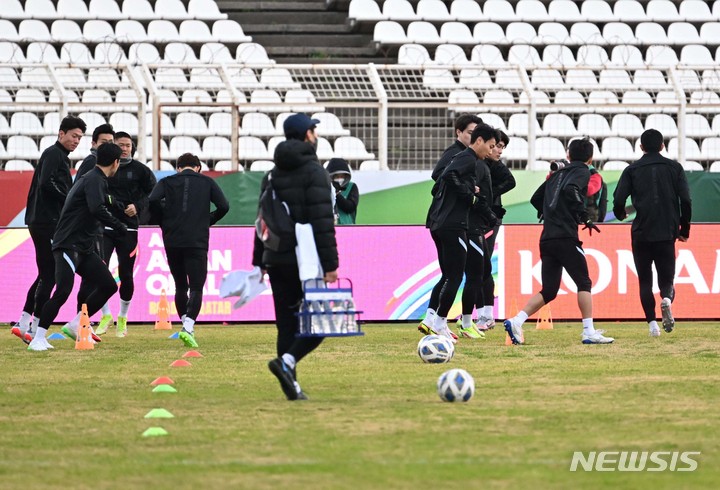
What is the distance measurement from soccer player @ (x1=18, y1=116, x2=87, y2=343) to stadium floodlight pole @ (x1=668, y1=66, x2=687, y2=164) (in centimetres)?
1083

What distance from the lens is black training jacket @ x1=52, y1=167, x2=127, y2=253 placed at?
1307cm

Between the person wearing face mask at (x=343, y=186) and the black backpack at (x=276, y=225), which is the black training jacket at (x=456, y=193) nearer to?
the person wearing face mask at (x=343, y=186)

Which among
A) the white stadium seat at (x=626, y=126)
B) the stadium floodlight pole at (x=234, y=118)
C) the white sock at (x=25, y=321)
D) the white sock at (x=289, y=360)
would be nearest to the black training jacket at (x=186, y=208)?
the white sock at (x=25, y=321)

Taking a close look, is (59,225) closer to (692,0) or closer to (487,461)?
(487,461)

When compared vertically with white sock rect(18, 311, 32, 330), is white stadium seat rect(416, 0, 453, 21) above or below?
above

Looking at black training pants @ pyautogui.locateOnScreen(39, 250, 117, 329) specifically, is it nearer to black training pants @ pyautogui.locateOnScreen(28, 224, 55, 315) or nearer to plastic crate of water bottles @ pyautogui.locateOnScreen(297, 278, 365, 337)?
black training pants @ pyautogui.locateOnScreen(28, 224, 55, 315)

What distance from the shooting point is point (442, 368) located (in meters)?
11.1

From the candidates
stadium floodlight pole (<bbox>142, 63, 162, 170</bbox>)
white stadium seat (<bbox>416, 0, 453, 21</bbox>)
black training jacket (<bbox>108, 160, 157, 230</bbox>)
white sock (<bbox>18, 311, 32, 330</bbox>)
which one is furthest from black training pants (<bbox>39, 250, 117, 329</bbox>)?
white stadium seat (<bbox>416, 0, 453, 21</bbox>)

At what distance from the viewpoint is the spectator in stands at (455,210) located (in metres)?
13.0

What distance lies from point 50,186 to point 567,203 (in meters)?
5.37

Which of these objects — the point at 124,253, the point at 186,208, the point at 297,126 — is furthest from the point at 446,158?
the point at 297,126

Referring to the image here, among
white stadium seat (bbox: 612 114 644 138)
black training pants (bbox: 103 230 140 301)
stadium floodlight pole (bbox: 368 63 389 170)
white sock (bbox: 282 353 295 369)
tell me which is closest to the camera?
white sock (bbox: 282 353 295 369)

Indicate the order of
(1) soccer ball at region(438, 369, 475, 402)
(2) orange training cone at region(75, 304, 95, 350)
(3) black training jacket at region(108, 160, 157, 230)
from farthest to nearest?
(3) black training jacket at region(108, 160, 157, 230) → (2) orange training cone at region(75, 304, 95, 350) → (1) soccer ball at region(438, 369, 475, 402)

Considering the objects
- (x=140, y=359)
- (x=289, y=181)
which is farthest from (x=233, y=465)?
(x=140, y=359)
